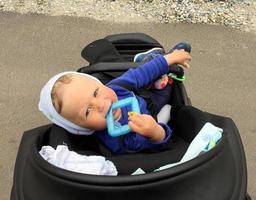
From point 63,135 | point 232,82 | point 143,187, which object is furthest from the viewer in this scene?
point 232,82

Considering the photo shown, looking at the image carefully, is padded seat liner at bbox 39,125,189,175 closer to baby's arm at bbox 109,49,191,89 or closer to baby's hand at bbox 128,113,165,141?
baby's hand at bbox 128,113,165,141

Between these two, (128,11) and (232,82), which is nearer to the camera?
(232,82)

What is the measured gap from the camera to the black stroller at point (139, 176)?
1245 mm

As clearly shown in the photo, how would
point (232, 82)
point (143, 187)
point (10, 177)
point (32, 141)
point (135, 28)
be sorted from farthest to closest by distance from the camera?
point (135, 28) → point (232, 82) → point (10, 177) → point (32, 141) → point (143, 187)

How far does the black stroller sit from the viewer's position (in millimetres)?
1245

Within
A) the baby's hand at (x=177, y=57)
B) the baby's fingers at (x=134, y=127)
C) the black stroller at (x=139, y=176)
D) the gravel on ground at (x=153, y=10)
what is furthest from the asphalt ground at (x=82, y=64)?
the baby's fingers at (x=134, y=127)

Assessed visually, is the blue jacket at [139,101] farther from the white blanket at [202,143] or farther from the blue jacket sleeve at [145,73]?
the white blanket at [202,143]

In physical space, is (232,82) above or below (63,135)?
below

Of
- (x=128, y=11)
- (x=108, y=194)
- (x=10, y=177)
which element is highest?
(x=108, y=194)

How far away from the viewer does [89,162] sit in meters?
1.43

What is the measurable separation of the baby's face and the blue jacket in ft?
0.23

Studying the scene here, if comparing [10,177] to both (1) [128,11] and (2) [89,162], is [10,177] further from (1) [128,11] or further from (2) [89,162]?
(1) [128,11]

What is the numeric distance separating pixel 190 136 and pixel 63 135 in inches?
15.5

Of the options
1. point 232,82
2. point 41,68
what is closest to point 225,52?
point 232,82
